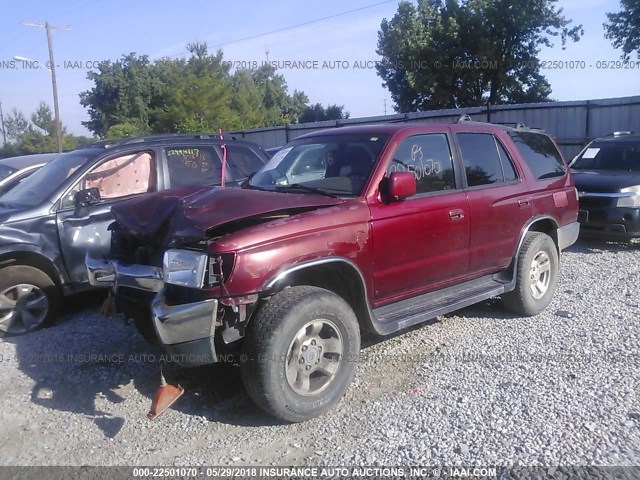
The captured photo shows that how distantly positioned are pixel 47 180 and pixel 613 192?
7.69 metres

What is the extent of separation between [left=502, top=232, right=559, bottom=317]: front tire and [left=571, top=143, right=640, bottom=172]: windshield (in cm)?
457

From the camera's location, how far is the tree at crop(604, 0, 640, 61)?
74.9ft

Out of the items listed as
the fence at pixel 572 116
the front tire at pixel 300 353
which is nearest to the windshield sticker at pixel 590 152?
the fence at pixel 572 116

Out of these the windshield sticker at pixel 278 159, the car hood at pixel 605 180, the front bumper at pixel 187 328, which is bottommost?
the front bumper at pixel 187 328

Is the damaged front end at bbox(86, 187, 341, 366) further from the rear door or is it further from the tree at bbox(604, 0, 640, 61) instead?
the tree at bbox(604, 0, 640, 61)

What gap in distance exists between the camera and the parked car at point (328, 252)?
3.62 m

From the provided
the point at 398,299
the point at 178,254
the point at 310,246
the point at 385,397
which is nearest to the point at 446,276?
the point at 398,299

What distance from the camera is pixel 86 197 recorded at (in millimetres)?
5848

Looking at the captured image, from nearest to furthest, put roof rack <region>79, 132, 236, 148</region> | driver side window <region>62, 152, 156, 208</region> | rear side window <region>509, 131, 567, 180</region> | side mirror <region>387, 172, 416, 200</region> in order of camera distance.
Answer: side mirror <region>387, 172, 416, 200</region>
rear side window <region>509, 131, 567, 180</region>
driver side window <region>62, 152, 156, 208</region>
roof rack <region>79, 132, 236, 148</region>

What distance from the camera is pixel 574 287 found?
22.8ft

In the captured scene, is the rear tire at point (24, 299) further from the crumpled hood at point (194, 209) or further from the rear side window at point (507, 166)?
the rear side window at point (507, 166)

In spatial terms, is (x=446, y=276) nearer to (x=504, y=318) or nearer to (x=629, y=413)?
(x=504, y=318)

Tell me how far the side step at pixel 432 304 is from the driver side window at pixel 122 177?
3.34 meters

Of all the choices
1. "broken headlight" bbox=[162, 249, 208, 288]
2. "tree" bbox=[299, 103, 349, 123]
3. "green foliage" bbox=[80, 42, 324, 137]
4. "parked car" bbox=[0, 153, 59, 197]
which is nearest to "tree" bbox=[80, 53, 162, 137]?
"green foliage" bbox=[80, 42, 324, 137]
